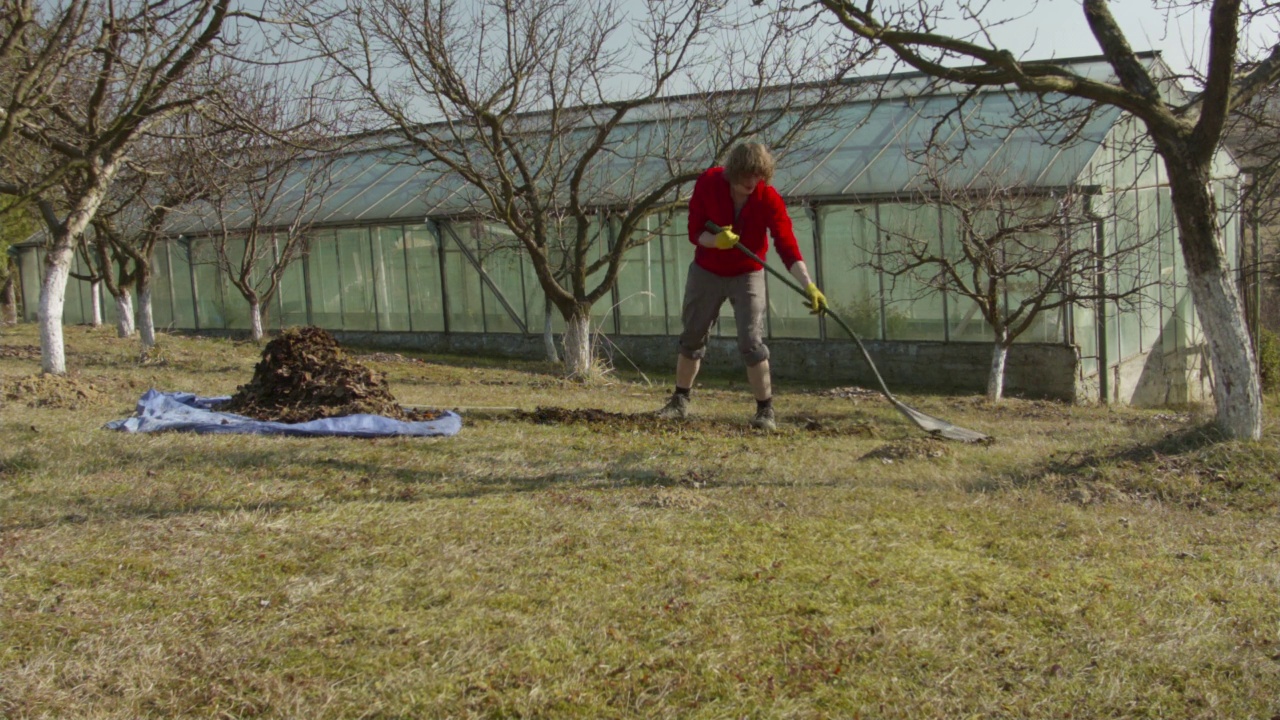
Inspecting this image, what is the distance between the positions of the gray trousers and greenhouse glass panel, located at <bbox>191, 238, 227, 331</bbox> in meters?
16.6

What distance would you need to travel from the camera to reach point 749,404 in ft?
31.0

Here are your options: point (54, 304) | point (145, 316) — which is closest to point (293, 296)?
point (145, 316)

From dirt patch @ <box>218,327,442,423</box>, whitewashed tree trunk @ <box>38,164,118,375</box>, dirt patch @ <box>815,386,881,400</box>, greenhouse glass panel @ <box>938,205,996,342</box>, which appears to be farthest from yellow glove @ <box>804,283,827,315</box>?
greenhouse glass panel @ <box>938,205,996,342</box>

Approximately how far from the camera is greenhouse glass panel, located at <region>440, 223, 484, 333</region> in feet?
59.1

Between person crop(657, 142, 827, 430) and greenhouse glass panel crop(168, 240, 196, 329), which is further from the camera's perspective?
greenhouse glass panel crop(168, 240, 196, 329)

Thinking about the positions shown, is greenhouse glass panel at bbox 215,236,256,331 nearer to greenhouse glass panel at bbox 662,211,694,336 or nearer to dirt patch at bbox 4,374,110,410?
greenhouse glass panel at bbox 662,211,694,336

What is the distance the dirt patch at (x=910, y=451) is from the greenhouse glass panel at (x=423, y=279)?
13110mm

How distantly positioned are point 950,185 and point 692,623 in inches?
397

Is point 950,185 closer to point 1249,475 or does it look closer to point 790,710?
point 1249,475

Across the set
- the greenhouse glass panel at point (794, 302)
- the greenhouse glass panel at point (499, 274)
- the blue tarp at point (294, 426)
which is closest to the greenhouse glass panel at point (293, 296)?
the greenhouse glass panel at point (499, 274)

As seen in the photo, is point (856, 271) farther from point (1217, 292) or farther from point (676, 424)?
point (1217, 292)

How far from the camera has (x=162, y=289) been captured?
72.3ft

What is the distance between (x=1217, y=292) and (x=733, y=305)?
9.11 feet

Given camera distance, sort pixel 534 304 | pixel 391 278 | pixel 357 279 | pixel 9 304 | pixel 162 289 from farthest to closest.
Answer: pixel 9 304 → pixel 162 289 → pixel 357 279 → pixel 391 278 → pixel 534 304
